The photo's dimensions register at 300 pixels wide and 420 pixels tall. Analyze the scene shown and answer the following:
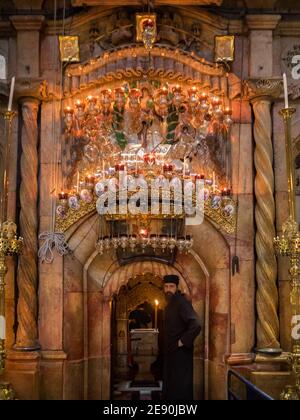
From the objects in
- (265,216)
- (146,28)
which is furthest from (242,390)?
(146,28)

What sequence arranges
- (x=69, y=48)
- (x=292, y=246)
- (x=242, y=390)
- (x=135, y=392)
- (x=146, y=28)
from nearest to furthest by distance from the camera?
1. (x=242, y=390)
2. (x=292, y=246)
3. (x=146, y=28)
4. (x=69, y=48)
5. (x=135, y=392)

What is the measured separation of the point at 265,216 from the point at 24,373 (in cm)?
396

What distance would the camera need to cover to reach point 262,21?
9242mm

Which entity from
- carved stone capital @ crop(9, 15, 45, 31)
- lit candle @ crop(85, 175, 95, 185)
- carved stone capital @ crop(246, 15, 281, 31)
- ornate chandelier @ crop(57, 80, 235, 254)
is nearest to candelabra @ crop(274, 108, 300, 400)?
ornate chandelier @ crop(57, 80, 235, 254)

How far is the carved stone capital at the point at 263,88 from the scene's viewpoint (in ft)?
29.5

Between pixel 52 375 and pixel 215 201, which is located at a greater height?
pixel 215 201

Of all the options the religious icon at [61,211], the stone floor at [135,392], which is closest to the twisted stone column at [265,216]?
the stone floor at [135,392]

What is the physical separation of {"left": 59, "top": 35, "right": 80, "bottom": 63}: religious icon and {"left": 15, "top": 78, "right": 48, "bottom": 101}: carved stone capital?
1.85 ft

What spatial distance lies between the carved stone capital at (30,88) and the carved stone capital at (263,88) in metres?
2.93

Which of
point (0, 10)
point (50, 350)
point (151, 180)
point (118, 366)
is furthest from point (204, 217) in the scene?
point (0, 10)

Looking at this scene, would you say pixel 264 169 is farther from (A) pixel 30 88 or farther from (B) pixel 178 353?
(A) pixel 30 88

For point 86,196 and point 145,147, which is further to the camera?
point 145,147

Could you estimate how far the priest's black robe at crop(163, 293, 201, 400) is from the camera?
317 inches

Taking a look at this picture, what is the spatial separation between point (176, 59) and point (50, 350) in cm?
454
